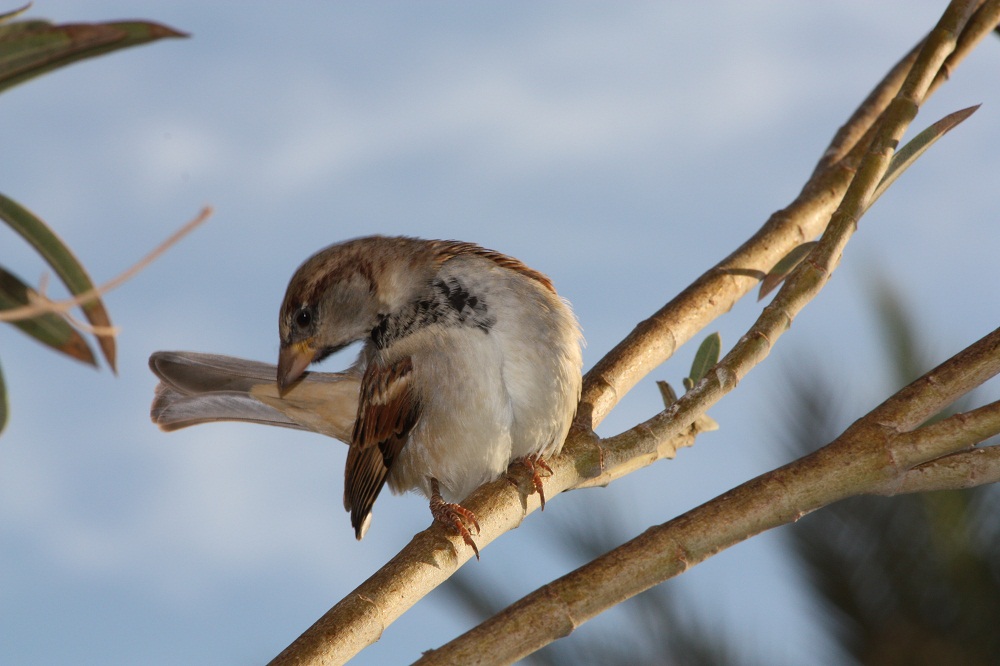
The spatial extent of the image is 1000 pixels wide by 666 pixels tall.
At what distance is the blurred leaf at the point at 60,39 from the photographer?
4.95 feet

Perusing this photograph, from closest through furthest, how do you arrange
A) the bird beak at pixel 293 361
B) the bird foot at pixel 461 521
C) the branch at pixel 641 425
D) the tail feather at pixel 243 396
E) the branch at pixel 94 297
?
1. the branch at pixel 94 297
2. the branch at pixel 641 425
3. the bird foot at pixel 461 521
4. the bird beak at pixel 293 361
5. the tail feather at pixel 243 396

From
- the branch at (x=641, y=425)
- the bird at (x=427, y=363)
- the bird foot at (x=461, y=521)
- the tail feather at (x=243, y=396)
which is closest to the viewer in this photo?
the branch at (x=641, y=425)

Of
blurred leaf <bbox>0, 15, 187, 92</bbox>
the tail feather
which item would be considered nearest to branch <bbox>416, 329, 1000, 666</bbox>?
blurred leaf <bbox>0, 15, 187, 92</bbox>

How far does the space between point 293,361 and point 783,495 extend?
1.78 meters

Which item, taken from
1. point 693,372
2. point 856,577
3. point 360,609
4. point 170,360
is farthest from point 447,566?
point 856,577

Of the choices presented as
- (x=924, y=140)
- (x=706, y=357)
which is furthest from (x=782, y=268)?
(x=924, y=140)

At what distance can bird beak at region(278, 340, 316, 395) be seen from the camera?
131 inches

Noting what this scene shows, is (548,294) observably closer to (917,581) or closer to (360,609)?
(360,609)

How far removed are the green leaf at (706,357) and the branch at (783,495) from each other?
0.69m

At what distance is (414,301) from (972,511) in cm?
567

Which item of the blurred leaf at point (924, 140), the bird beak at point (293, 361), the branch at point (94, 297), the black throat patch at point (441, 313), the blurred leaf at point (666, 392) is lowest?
the branch at point (94, 297)

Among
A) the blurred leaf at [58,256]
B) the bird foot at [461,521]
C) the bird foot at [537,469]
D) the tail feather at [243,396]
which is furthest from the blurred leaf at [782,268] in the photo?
the blurred leaf at [58,256]

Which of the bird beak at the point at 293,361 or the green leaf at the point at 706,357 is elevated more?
the bird beak at the point at 293,361

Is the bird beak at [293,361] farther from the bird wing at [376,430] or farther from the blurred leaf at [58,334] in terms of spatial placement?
the blurred leaf at [58,334]
